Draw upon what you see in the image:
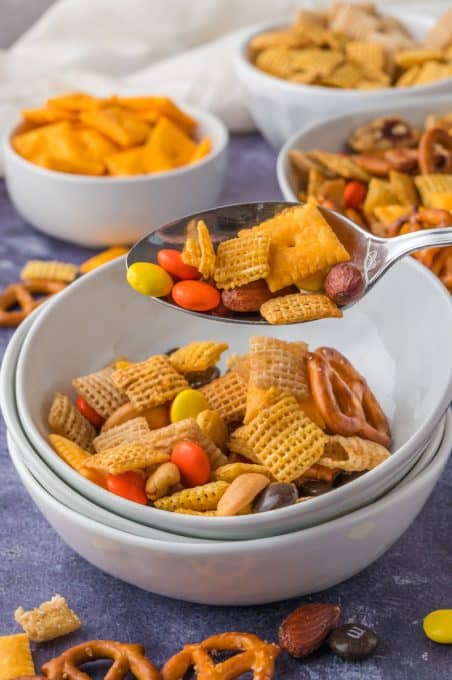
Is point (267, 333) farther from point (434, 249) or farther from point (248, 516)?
point (248, 516)

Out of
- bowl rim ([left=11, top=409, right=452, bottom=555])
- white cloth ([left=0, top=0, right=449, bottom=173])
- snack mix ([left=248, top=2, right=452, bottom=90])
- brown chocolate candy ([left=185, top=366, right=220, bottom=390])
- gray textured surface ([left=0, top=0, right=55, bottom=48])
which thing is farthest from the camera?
gray textured surface ([left=0, top=0, right=55, bottom=48])

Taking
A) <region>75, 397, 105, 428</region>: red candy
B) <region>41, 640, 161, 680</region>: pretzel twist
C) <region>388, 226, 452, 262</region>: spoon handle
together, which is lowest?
<region>41, 640, 161, 680</region>: pretzel twist

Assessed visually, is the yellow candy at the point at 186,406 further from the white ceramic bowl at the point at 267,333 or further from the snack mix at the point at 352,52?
the snack mix at the point at 352,52

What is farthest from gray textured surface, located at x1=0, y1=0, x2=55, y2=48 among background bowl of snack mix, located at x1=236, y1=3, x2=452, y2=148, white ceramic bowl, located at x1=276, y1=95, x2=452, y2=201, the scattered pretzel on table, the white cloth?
the scattered pretzel on table

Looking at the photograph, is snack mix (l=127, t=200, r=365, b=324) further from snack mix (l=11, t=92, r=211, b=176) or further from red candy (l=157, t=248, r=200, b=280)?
snack mix (l=11, t=92, r=211, b=176)

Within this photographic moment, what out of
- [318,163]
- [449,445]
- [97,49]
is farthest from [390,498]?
[97,49]

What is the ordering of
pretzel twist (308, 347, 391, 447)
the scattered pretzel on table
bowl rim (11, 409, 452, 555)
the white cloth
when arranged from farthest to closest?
the white cloth < the scattered pretzel on table < pretzel twist (308, 347, 391, 447) < bowl rim (11, 409, 452, 555)

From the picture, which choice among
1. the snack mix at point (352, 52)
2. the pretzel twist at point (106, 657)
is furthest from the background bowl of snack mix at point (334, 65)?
the pretzel twist at point (106, 657)
